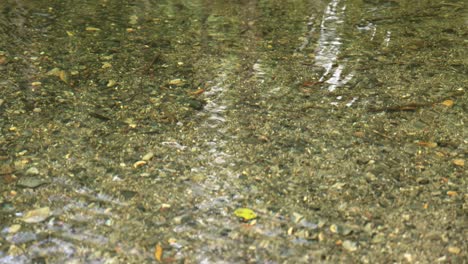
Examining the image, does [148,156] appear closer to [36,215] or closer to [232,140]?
[232,140]

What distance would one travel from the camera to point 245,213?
171cm

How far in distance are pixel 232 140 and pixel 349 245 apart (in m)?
0.73

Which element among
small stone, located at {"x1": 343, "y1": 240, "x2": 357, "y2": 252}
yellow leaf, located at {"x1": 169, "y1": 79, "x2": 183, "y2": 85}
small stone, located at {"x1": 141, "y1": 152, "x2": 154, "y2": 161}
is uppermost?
yellow leaf, located at {"x1": 169, "y1": 79, "x2": 183, "y2": 85}

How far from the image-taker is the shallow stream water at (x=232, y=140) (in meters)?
1.60

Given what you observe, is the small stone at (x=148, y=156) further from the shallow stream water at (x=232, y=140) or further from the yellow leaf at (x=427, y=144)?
the yellow leaf at (x=427, y=144)

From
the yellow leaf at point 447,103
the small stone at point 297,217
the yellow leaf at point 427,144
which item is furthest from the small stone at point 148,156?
the yellow leaf at point 447,103

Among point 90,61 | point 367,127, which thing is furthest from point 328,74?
point 90,61

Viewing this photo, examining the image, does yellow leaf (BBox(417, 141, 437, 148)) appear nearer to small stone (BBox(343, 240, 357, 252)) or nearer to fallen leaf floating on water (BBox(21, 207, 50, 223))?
small stone (BBox(343, 240, 357, 252))

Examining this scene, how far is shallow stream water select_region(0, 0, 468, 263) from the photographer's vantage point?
1.60m

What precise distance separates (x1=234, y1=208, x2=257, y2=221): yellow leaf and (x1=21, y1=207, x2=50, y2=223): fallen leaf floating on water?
586 millimetres

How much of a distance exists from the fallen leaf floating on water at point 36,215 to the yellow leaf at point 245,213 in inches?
23.1

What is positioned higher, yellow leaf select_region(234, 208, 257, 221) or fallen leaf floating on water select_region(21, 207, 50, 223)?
fallen leaf floating on water select_region(21, 207, 50, 223)

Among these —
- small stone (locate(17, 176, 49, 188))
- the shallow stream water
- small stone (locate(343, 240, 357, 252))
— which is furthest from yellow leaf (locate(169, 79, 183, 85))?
small stone (locate(343, 240, 357, 252))

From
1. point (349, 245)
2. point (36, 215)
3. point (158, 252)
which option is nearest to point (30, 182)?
point (36, 215)
